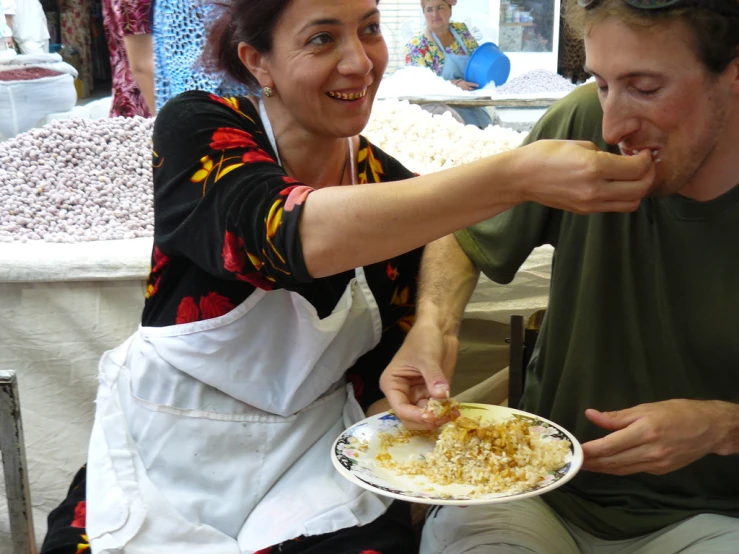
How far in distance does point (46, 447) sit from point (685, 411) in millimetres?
1702

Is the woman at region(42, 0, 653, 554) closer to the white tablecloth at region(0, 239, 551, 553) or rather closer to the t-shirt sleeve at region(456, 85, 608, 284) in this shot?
the t-shirt sleeve at region(456, 85, 608, 284)

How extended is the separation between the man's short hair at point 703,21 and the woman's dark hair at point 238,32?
527 millimetres

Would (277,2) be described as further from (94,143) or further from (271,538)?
(94,143)

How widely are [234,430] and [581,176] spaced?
0.73 m

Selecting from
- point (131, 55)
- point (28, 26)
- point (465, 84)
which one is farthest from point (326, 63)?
point (28, 26)

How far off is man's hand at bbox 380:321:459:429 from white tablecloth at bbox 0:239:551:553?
78 cm

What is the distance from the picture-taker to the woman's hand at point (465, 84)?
445 centimetres

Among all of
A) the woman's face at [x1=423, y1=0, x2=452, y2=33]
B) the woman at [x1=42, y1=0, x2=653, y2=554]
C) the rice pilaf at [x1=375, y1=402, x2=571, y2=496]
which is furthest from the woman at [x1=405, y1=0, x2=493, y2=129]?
the rice pilaf at [x1=375, y1=402, x2=571, y2=496]

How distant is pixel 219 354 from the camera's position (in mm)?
1414

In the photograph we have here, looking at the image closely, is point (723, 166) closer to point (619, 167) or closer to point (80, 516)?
point (619, 167)

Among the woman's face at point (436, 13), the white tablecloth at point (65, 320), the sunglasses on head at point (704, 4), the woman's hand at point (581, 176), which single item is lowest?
the white tablecloth at point (65, 320)

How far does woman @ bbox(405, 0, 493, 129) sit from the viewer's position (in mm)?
4453

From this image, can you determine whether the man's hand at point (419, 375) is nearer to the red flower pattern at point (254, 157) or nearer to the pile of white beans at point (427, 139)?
the red flower pattern at point (254, 157)

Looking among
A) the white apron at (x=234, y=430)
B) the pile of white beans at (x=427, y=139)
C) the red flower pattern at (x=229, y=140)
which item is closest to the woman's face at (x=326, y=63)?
the red flower pattern at (x=229, y=140)
